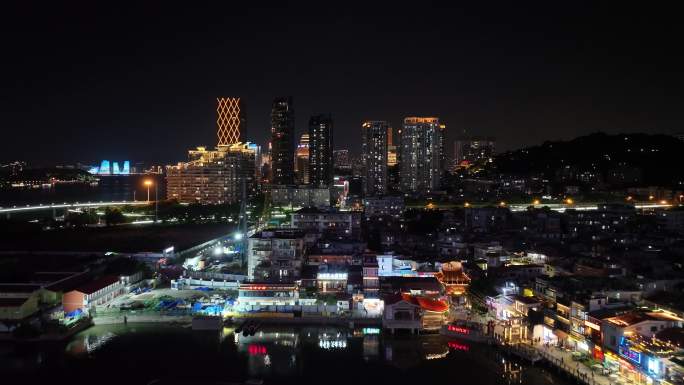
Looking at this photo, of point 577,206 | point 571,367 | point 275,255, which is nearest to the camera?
point 571,367

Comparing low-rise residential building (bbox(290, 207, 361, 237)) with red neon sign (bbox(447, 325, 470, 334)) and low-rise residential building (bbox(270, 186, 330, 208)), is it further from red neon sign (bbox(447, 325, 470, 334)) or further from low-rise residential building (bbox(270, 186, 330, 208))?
low-rise residential building (bbox(270, 186, 330, 208))

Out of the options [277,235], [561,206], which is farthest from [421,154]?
[277,235]

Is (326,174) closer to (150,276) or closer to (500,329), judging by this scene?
(150,276)

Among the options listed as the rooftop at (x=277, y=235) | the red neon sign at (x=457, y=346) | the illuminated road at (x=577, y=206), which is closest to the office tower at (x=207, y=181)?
the illuminated road at (x=577, y=206)

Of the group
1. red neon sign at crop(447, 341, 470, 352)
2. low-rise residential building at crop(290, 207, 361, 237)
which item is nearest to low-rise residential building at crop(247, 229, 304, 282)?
red neon sign at crop(447, 341, 470, 352)

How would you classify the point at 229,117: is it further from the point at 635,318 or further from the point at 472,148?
the point at 635,318

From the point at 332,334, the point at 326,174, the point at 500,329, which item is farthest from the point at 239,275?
the point at 326,174
